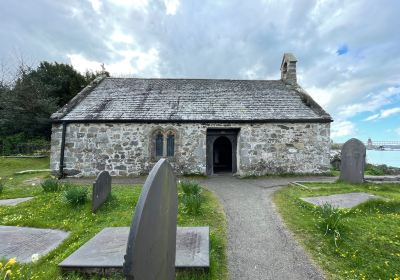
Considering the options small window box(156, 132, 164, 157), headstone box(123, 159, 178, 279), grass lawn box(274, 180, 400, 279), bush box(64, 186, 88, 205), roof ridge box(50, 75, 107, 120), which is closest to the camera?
headstone box(123, 159, 178, 279)

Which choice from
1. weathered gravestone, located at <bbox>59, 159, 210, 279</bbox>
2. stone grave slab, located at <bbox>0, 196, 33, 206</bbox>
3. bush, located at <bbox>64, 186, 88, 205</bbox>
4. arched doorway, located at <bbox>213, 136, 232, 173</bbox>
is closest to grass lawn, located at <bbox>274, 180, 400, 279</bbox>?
weathered gravestone, located at <bbox>59, 159, 210, 279</bbox>

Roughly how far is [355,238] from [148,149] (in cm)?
1051

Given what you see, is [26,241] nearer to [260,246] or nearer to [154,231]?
[154,231]

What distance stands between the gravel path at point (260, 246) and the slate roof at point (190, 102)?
22.1ft

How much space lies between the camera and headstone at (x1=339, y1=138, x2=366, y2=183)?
993cm

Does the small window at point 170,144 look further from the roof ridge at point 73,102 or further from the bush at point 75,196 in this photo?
the bush at point 75,196

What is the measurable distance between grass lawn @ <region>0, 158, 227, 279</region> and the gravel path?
0.82 feet

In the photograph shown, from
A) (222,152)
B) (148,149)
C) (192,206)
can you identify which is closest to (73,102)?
(148,149)

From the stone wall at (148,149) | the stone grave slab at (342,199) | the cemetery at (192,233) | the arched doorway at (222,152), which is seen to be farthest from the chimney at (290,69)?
the stone grave slab at (342,199)

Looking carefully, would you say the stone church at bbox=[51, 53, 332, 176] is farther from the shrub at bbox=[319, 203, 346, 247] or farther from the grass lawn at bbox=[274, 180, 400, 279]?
the shrub at bbox=[319, 203, 346, 247]

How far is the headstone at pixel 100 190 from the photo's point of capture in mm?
6590

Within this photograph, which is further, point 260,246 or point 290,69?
point 290,69

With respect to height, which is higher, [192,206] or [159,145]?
[159,145]

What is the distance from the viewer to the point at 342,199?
7.38 m
